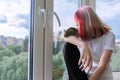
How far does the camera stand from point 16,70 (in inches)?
73.7

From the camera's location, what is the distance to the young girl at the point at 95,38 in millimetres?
1588

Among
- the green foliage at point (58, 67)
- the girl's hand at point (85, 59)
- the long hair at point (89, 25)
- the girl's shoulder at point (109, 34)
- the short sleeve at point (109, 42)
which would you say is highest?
the long hair at point (89, 25)

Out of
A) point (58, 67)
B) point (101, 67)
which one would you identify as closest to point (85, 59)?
point (101, 67)

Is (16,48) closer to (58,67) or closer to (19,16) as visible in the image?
(19,16)

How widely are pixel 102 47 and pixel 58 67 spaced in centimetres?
53

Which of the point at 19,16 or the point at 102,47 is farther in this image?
the point at 19,16

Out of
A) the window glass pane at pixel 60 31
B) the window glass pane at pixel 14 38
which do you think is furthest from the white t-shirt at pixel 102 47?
the window glass pane at pixel 14 38

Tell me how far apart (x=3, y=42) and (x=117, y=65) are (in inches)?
44.2

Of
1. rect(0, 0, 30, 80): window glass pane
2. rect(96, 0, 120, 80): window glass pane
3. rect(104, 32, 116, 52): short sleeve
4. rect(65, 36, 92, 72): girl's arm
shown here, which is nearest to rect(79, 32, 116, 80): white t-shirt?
rect(104, 32, 116, 52): short sleeve

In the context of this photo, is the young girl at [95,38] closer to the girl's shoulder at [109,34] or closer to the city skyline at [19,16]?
the girl's shoulder at [109,34]

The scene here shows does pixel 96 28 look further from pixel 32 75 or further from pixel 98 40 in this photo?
pixel 32 75

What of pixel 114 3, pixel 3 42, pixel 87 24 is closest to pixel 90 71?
pixel 87 24

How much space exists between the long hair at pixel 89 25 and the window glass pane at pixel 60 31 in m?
0.39

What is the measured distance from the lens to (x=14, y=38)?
187 cm
